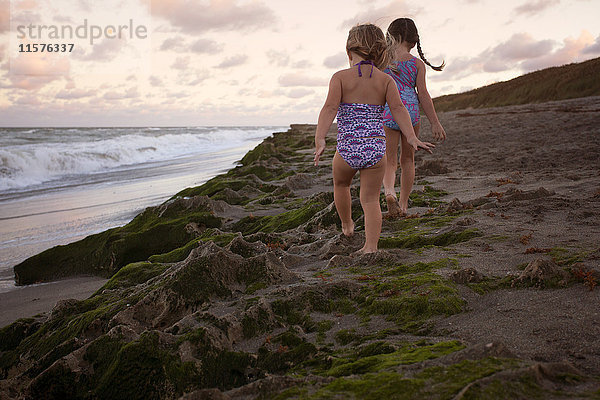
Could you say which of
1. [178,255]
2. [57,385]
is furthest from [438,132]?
[57,385]

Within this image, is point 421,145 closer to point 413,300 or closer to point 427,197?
point 413,300

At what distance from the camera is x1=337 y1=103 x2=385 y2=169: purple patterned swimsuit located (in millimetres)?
4145

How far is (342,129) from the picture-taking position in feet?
13.9

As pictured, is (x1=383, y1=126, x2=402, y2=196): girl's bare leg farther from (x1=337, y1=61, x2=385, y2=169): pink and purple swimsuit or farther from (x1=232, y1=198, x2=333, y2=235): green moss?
(x1=337, y1=61, x2=385, y2=169): pink and purple swimsuit

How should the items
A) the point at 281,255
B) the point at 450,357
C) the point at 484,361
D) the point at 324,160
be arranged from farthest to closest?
1. the point at 324,160
2. the point at 281,255
3. the point at 450,357
4. the point at 484,361

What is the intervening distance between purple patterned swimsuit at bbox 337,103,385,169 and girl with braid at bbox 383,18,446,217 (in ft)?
4.23

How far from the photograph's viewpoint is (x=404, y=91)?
551 cm

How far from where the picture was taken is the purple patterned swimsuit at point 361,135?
4145mm

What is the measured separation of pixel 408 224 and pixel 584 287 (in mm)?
2396

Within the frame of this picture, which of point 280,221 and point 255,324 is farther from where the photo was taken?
point 280,221

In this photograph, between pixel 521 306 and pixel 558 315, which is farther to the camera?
pixel 521 306

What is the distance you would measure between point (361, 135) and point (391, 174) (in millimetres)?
1525

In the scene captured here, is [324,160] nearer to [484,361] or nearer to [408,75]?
[408,75]

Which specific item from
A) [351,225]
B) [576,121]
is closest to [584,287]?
[351,225]
